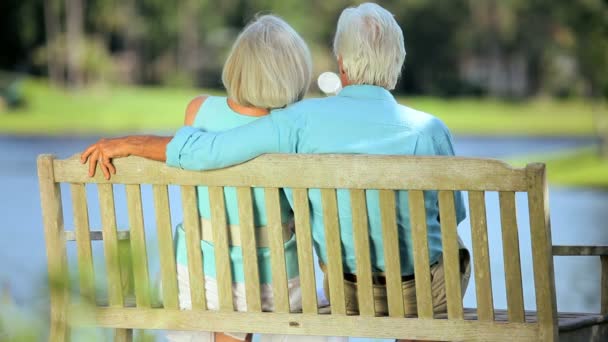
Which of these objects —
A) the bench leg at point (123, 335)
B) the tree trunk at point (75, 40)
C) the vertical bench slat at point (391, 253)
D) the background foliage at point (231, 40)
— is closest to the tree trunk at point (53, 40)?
the background foliage at point (231, 40)

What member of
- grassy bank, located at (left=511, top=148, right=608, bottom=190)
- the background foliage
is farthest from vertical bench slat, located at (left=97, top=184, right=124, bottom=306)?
the background foliage

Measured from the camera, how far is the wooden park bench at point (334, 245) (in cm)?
173

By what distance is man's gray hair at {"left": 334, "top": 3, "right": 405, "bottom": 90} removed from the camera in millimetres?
1834

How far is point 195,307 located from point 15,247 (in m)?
5.09

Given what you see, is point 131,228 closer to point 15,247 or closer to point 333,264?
point 333,264

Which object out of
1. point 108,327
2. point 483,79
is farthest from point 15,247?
point 483,79

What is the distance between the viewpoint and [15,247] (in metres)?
6.78

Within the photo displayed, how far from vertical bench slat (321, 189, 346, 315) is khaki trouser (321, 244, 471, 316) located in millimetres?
36

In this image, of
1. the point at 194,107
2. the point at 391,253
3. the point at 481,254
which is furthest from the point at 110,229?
the point at 481,254

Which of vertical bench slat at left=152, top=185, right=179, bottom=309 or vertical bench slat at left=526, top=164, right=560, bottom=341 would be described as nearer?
vertical bench slat at left=526, top=164, right=560, bottom=341

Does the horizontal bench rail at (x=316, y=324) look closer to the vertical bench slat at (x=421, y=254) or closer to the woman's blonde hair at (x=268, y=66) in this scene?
the vertical bench slat at (x=421, y=254)

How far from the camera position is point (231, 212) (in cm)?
191

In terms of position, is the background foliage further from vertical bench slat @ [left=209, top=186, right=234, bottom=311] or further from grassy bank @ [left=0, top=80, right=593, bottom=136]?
vertical bench slat @ [left=209, top=186, right=234, bottom=311]

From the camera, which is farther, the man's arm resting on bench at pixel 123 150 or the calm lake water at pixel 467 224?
the calm lake water at pixel 467 224
